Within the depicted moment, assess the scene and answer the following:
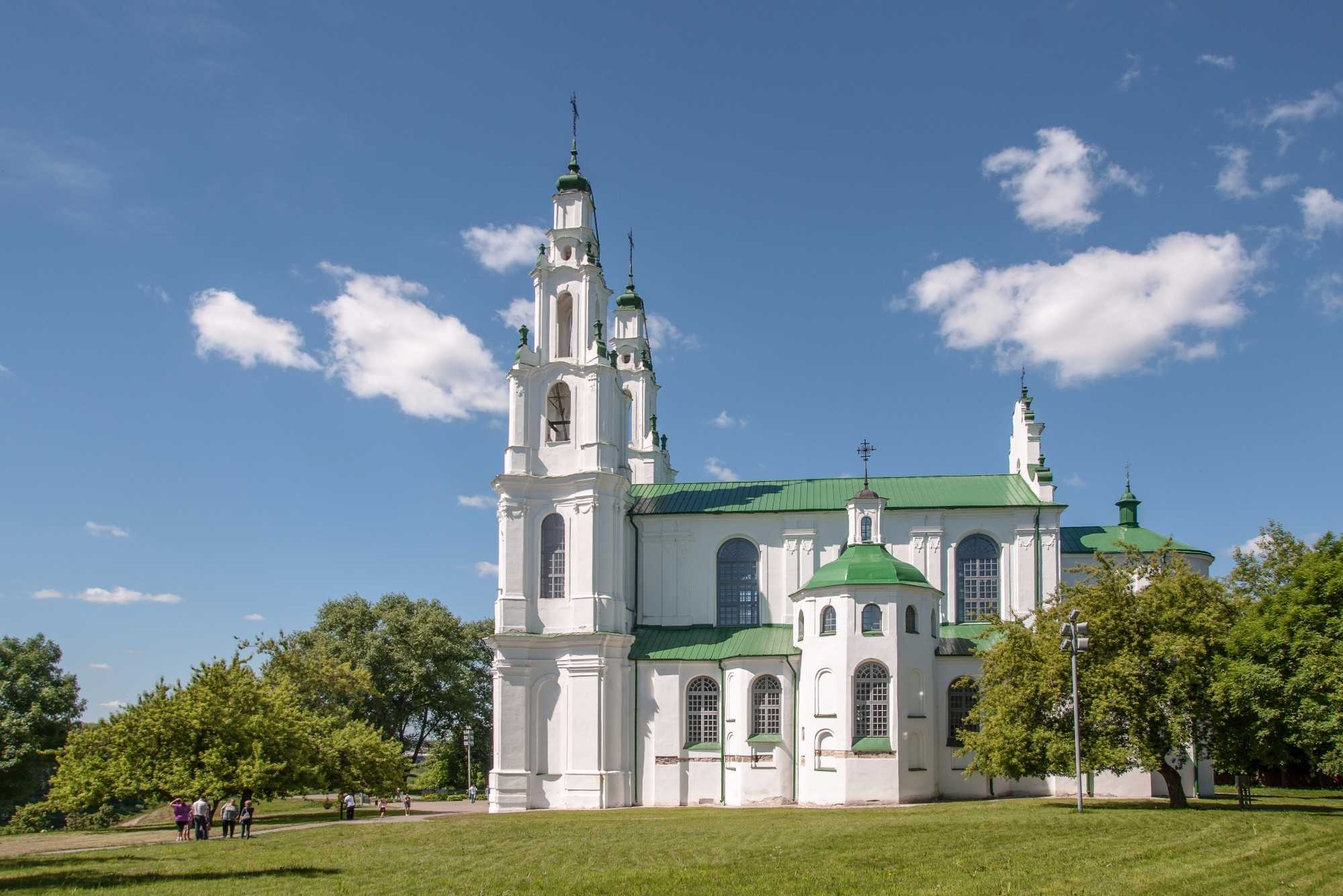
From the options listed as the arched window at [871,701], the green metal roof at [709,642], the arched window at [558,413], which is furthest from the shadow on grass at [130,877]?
the arched window at [558,413]

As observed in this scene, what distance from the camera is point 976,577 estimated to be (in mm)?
45656

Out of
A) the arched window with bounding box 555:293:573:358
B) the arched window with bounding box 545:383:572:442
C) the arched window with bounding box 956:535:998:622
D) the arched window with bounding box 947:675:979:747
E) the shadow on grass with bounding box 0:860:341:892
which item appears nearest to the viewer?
the shadow on grass with bounding box 0:860:341:892

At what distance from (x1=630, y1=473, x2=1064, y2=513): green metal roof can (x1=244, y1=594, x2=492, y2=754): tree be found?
1711 centimetres

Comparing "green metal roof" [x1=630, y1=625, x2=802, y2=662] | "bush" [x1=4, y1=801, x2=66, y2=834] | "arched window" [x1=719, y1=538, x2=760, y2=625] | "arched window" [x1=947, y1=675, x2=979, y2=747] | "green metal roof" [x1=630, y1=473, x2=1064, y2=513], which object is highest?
"green metal roof" [x1=630, y1=473, x2=1064, y2=513]

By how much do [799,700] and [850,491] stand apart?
945cm

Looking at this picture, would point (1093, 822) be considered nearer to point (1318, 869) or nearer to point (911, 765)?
point (1318, 869)

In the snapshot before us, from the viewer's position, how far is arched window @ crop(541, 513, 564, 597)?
147 feet

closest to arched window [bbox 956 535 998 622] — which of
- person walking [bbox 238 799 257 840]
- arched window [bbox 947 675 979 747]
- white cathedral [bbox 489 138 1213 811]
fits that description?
white cathedral [bbox 489 138 1213 811]

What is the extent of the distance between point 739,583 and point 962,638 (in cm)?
905

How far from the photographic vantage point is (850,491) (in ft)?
156

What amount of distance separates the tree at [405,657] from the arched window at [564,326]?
19.9 metres

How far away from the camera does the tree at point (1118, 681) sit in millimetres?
→ 33031

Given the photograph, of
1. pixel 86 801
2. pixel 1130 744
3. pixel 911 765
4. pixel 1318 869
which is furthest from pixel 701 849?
pixel 86 801

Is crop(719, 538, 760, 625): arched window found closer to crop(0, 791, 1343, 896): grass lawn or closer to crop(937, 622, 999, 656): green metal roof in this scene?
crop(937, 622, 999, 656): green metal roof
